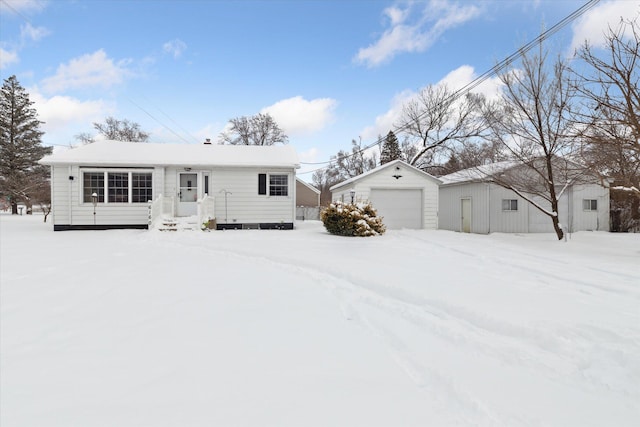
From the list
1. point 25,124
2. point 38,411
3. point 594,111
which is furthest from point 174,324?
point 25,124

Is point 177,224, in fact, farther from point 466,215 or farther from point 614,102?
point 614,102

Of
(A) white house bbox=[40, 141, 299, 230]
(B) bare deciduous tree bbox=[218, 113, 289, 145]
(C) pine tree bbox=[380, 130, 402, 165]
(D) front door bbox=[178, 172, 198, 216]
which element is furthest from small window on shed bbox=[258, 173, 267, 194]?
(C) pine tree bbox=[380, 130, 402, 165]

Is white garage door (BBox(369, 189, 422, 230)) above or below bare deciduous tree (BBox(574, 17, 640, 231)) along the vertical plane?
below

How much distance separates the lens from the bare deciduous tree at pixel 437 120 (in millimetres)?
25344

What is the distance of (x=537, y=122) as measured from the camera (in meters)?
11.0

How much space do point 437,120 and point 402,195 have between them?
46.0 ft

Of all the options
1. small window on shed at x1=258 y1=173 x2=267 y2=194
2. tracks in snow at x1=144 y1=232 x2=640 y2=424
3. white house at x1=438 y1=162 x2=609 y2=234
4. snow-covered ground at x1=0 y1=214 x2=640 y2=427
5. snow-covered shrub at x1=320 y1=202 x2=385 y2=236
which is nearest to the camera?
snow-covered ground at x1=0 y1=214 x2=640 y2=427

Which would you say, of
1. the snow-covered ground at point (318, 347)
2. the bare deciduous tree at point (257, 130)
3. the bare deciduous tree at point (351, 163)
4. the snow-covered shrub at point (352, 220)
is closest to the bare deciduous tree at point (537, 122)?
the snow-covered shrub at point (352, 220)

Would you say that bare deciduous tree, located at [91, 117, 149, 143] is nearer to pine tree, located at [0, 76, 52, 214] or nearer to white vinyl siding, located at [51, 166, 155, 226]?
pine tree, located at [0, 76, 52, 214]

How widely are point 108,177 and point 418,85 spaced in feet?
76.1

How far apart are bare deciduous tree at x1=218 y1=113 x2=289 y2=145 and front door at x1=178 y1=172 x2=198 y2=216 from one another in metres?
21.0

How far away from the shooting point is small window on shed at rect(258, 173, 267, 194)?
47.6 ft

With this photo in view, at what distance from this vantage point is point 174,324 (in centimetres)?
330

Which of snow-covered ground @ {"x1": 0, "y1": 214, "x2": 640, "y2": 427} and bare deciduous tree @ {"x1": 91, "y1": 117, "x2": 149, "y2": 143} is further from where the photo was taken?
bare deciduous tree @ {"x1": 91, "y1": 117, "x2": 149, "y2": 143}
